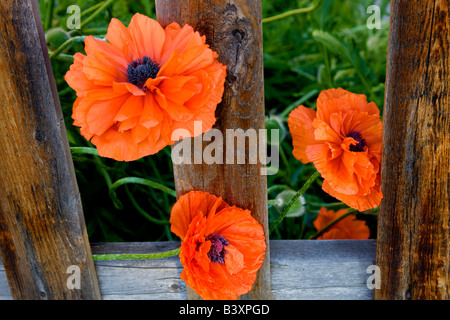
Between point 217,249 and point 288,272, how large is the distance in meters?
0.29

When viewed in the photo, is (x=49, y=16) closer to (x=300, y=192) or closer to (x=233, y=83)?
(x=233, y=83)

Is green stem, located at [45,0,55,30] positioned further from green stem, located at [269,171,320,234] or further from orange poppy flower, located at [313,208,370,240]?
orange poppy flower, located at [313,208,370,240]

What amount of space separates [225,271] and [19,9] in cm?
58

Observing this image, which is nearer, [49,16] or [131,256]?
[131,256]

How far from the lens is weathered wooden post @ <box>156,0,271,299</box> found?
0.71 meters

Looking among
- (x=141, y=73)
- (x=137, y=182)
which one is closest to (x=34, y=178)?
(x=137, y=182)

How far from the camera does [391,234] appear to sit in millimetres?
924

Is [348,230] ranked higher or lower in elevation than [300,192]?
lower

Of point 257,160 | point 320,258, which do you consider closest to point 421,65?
point 257,160

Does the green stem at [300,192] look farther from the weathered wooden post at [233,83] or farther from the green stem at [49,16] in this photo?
the green stem at [49,16]

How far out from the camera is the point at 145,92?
655 mm

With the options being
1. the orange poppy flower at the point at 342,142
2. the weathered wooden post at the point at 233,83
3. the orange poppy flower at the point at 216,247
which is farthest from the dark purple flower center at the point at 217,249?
the orange poppy flower at the point at 342,142

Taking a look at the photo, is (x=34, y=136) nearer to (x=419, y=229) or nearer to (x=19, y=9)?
(x=19, y=9)

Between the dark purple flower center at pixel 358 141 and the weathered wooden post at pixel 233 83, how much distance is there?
0.55ft
